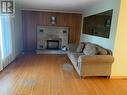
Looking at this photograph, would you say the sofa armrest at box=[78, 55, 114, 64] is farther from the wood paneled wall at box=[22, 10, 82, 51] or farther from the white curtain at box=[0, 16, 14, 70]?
the wood paneled wall at box=[22, 10, 82, 51]

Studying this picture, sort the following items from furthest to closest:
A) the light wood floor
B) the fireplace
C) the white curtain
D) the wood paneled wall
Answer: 1. the fireplace
2. the wood paneled wall
3. the white curtain
4. the light wood floor

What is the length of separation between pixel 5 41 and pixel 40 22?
269cm

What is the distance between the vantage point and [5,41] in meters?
3.97

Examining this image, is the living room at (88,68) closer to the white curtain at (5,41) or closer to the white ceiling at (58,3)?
the white curtain at (5,41)

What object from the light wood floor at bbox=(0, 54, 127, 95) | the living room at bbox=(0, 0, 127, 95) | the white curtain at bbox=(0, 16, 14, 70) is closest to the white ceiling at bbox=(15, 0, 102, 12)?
the living room at bbox=(0, 0, 127, 95)

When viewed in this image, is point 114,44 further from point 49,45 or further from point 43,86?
point 49,45

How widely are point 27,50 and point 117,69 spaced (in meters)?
4.65

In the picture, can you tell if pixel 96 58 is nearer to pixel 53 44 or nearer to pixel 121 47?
pixel 121 47

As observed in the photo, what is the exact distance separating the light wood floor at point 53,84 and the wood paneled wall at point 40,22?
2866 millimetres

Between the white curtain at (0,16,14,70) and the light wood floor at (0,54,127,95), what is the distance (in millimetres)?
391

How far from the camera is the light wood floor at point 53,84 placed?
2.57 meters

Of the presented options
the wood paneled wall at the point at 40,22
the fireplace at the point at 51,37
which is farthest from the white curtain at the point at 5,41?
the fireplace at the point at 51,37

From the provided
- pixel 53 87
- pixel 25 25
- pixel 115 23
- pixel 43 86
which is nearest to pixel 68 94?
pixel 53 87

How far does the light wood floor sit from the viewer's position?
2566mm
